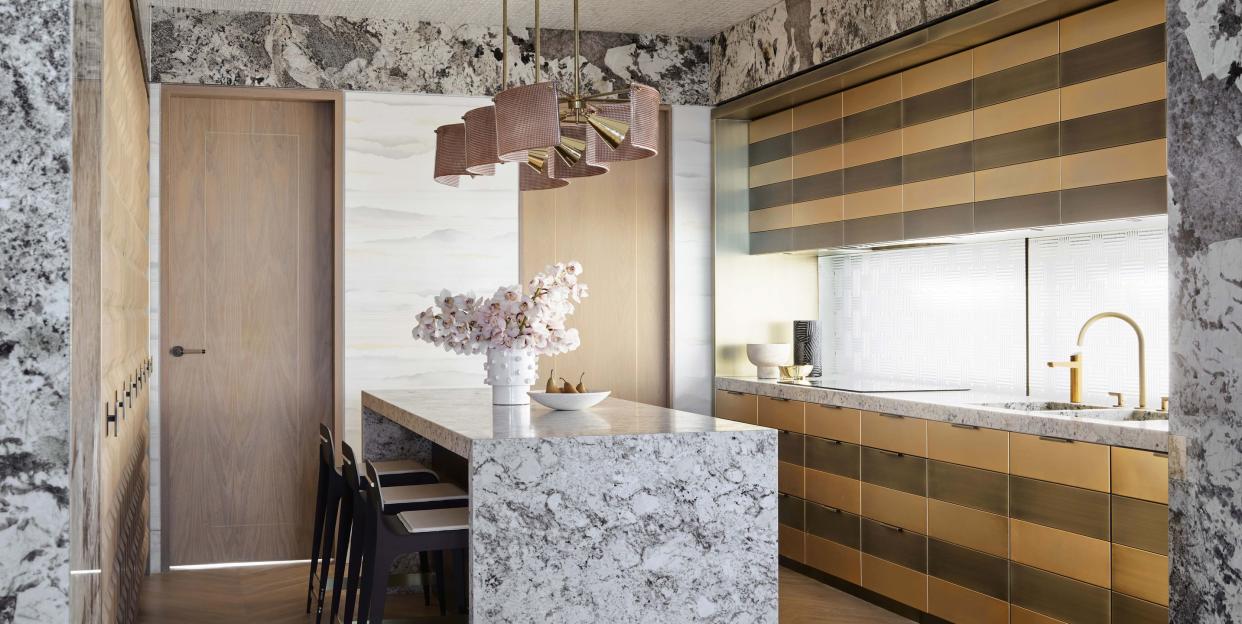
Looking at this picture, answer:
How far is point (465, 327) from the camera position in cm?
354

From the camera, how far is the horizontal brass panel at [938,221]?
13.0 ft

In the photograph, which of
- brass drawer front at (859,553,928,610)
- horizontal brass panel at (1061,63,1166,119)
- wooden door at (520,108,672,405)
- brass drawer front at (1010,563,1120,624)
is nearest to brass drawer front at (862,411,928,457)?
brass drawer front at (859,553,928,610)

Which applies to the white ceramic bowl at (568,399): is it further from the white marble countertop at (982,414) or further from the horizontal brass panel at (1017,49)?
the horizontal brass panel at (1017,49)

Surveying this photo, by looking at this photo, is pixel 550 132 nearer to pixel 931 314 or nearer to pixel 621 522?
pixel 621 522

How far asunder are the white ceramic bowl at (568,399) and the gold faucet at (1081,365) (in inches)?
62.3

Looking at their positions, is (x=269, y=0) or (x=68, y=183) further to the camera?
(x=269, y=0)

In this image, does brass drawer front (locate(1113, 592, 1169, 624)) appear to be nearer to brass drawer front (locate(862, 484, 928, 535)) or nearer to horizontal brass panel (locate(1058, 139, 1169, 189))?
brass drawer front (locate(862, 484, 928, 535))

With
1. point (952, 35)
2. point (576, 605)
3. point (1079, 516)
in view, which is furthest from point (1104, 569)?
point (952, 35)

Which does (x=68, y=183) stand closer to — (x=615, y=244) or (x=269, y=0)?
(x=269, y=0)

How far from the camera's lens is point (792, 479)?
4.80m

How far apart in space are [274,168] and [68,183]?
4.02 meters

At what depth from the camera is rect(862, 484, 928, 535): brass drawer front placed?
395cm

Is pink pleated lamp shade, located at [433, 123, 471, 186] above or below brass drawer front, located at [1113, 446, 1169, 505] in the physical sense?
above

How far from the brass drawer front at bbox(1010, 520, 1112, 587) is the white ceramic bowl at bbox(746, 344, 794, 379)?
1.93 m
